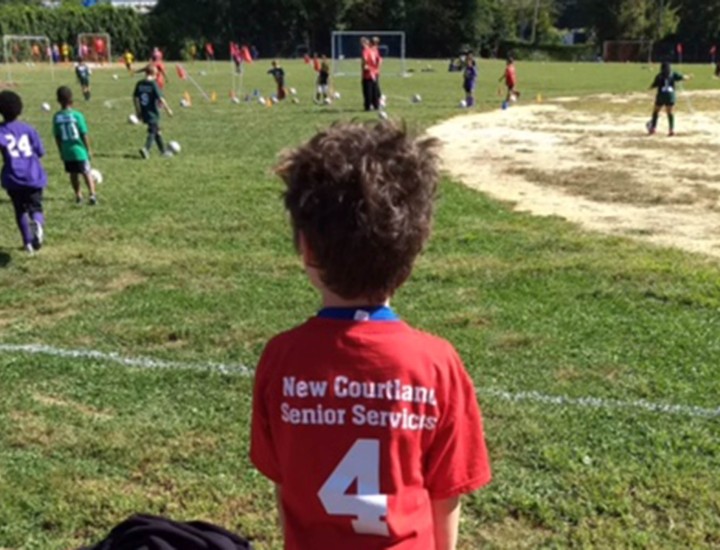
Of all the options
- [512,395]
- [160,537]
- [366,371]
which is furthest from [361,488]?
[512,395]

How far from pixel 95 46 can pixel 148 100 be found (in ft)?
175

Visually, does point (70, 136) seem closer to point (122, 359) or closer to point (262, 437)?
point (122, 359)

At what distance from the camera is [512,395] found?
4973 mm

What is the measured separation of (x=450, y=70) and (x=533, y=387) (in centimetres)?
4761

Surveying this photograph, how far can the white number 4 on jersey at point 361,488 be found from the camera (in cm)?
183

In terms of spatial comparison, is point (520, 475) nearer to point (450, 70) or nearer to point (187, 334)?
point (187, 334)

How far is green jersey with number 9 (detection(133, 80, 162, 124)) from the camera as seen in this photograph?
15.1 metres

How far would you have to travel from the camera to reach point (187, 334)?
242 inches

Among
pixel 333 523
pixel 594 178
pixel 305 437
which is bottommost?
pixel 594 178

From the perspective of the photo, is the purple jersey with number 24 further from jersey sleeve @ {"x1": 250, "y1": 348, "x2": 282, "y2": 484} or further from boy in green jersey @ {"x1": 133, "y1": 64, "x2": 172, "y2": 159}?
jersey sleeve @ {"x1": 250, "y1": 348, "x2": 282, "y2": 484}

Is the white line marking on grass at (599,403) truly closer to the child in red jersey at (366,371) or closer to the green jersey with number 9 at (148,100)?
the child in red jersey at (366,371)

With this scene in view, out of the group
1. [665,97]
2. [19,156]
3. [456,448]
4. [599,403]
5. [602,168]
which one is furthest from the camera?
[665,97]

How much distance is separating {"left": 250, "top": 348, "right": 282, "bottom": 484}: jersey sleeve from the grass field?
588 mm

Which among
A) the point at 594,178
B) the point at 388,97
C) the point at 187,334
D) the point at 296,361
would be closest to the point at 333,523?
the point at 296,361
